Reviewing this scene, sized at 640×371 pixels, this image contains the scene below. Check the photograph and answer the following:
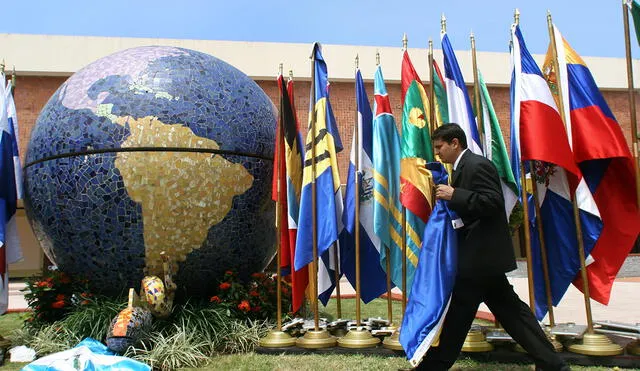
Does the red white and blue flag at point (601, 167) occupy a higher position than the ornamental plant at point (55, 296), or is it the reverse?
the red white and blue flag at point (601, 167)

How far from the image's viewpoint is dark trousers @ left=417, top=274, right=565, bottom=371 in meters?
3.31

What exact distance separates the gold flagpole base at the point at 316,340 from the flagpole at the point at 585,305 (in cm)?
191

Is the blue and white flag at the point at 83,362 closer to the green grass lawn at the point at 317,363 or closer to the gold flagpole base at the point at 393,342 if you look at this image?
the green grass lawn at the point at 317,363

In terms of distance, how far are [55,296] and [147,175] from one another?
1602 mm

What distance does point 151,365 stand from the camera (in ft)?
13.2

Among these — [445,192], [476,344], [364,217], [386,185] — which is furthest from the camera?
[364,217]

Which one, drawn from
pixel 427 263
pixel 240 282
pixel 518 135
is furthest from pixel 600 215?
pixel 240 282

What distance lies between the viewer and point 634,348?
395 cm

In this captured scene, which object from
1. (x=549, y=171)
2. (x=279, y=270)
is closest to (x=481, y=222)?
(x=549, y=171)

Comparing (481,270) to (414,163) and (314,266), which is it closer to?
(414,163)

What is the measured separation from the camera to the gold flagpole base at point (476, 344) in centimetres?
417

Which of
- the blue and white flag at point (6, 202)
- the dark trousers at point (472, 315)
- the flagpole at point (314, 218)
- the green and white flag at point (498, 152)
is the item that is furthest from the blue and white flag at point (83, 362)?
the green and white flag at point (498, 152)

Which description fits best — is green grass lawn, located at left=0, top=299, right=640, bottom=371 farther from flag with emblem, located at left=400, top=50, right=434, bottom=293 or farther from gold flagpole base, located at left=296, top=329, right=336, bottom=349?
flag with emblem, located at left=400, top=50, right=434, bottom=293

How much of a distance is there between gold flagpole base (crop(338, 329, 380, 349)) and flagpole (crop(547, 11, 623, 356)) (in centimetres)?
155
